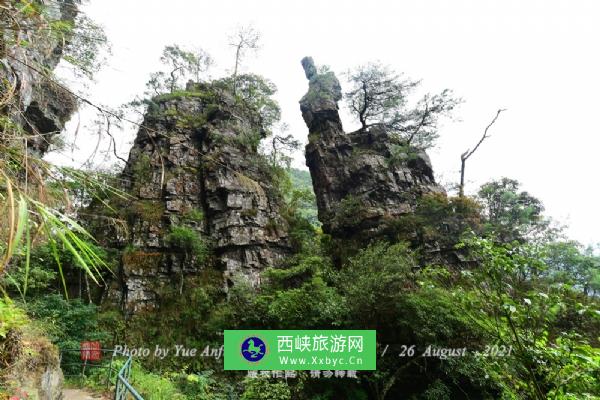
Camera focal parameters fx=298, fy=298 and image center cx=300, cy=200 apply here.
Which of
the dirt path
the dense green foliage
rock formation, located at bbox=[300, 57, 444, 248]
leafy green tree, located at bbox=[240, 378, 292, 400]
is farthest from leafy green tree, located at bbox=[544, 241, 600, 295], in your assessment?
the dirt path

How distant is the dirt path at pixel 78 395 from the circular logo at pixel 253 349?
9.86ft

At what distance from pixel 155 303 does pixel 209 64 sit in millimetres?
14303

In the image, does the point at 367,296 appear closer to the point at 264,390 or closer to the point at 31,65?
the point at 264,390

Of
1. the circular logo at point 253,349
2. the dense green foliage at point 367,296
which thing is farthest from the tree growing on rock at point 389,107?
the circular logo at point 253,349

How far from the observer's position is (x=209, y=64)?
1819 centimetres

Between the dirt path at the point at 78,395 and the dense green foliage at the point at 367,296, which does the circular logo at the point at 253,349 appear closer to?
the dense green foliage at the point at 367,296

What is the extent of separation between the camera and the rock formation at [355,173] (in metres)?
12.8

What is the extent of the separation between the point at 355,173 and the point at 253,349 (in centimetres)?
949

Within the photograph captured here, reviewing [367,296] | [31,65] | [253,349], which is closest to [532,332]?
[31,65]

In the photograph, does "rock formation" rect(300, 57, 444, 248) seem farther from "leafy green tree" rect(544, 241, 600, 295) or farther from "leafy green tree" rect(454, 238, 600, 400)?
"leafy green tree" rect(454, 238, 600, 400)

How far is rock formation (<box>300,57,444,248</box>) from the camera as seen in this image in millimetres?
12844

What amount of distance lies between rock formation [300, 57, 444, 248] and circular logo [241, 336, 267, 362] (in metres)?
6.32

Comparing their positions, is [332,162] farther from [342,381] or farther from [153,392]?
[153,392]

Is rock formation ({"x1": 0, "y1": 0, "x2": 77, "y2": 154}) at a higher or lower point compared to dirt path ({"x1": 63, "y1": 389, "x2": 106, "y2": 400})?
higher
